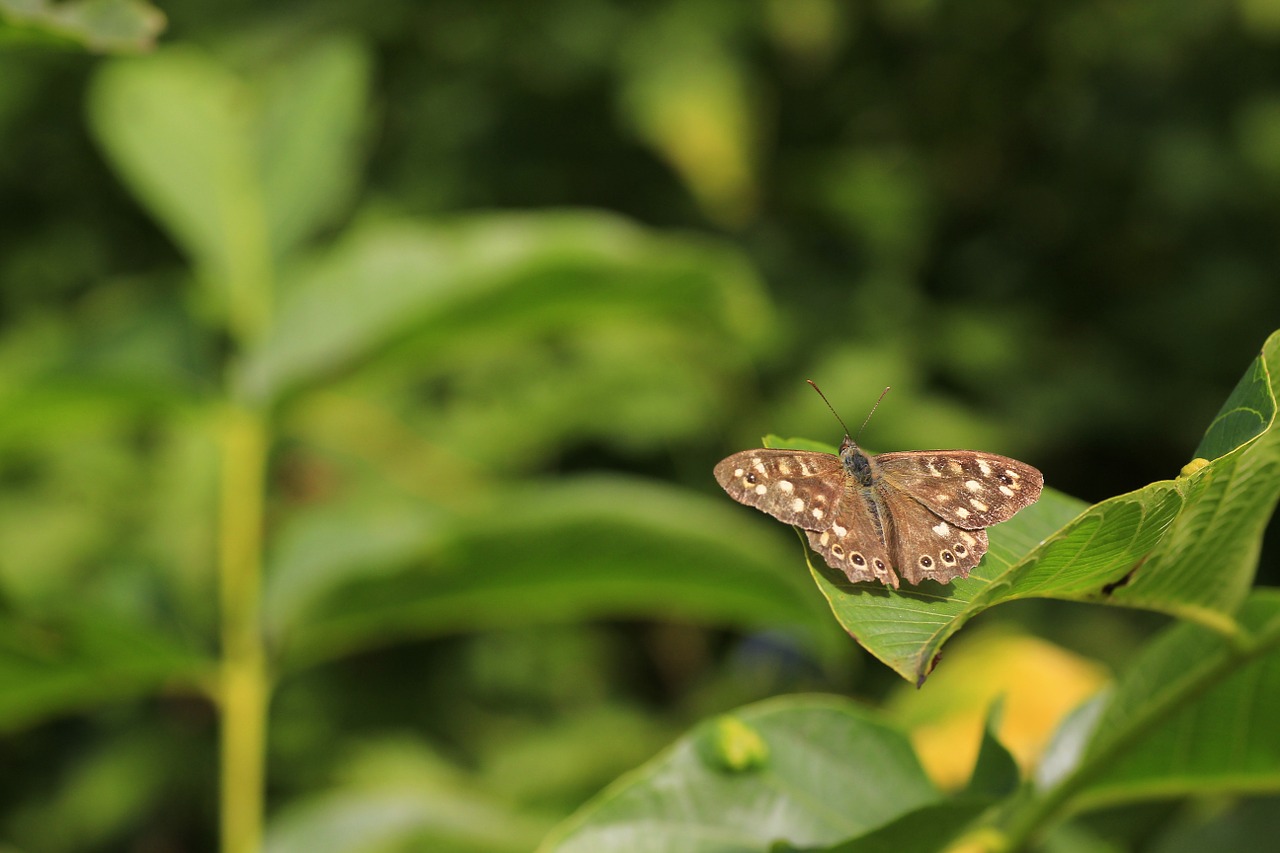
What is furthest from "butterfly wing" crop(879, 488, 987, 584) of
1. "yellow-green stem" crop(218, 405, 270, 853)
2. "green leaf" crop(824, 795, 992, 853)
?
"yellow-green stem" crop(218, 405, 270, 853)

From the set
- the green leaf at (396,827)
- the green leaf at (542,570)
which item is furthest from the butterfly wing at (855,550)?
the green leaf at (396,827)

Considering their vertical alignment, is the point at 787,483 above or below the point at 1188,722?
above

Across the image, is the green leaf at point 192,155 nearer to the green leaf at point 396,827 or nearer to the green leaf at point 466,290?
the green leaf at point 466,290

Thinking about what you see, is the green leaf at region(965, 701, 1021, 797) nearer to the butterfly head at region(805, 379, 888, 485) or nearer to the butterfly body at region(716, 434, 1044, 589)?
the butterfly body at region(716, 434, 1044, 589)

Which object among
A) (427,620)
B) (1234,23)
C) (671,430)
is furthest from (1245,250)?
(427,620)

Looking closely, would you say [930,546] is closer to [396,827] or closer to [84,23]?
[84,23]

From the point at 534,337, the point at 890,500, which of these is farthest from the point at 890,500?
the point at 534,337
